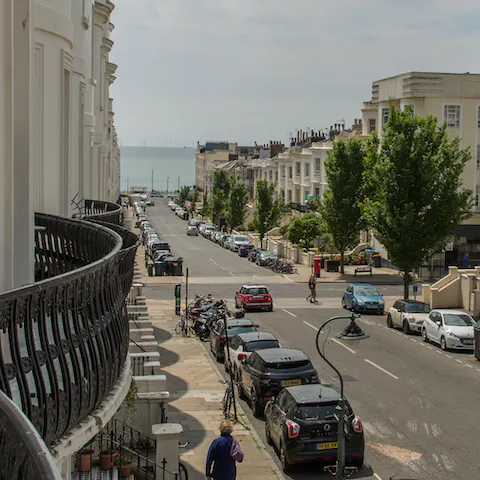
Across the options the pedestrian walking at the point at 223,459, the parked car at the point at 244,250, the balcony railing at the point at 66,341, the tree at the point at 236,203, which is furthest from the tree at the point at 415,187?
the tree at the point at 236,203

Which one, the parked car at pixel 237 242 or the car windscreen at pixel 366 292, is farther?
the parked car at pixel 237 242

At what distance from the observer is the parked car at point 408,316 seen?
29.4 m

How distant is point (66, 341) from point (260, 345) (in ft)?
48.8

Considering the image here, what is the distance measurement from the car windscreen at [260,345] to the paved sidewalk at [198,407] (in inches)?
50.4

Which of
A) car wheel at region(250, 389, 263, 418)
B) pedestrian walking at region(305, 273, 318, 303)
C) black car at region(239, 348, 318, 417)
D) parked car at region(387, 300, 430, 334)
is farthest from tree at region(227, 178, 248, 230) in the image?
car wheel at region(250, 389, 263, 418)

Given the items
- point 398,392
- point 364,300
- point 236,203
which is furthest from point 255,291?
point 236,203

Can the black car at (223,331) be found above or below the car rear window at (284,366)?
below

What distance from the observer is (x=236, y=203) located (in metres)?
77.1

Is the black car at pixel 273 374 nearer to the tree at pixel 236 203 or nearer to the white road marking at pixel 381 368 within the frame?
the white road marking at pixel 381 368

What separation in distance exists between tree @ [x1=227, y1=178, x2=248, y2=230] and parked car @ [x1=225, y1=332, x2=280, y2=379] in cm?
5373

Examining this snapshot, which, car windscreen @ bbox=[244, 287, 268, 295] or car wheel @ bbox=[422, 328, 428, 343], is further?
car windscreen @ bbox=[244, 287, 268, 295]

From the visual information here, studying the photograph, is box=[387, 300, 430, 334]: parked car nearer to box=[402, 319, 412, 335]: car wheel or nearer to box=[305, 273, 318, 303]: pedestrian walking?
box=[402, 319, 412, 335]: car wheel

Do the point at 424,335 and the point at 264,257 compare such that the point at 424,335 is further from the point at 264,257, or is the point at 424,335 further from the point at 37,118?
the point at 264,257

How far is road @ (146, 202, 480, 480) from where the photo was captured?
15211mm
